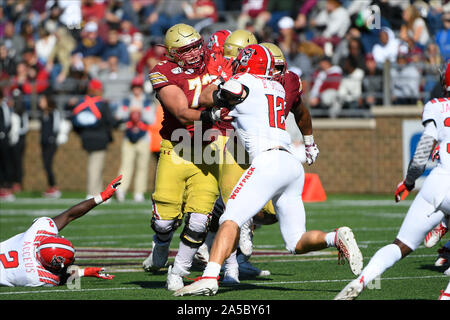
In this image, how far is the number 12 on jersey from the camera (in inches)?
270

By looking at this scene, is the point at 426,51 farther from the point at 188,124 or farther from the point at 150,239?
the point at 188,124

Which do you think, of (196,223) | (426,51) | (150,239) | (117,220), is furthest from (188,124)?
(426,51)

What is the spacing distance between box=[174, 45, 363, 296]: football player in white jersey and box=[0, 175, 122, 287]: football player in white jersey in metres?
1.08

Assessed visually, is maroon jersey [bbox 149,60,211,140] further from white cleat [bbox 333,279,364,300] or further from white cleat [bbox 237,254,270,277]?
white cleat [bbox 333,279,364,300]

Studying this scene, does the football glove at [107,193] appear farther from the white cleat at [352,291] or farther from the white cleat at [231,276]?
the white cleat at [352,291]

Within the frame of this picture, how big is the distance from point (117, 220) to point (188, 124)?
6348 mm

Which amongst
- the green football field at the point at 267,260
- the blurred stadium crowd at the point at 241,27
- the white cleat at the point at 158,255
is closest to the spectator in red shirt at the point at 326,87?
the blurred stadium crowd at the point at 241,27

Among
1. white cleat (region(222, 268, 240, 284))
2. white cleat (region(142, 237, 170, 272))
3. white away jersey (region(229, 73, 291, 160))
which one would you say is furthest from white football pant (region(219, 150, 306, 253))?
white cleat (region(142, 237, 170, 272))

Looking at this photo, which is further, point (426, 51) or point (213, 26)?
point (213, 26)

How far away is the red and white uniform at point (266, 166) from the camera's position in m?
6.55

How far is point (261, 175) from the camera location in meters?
6.57

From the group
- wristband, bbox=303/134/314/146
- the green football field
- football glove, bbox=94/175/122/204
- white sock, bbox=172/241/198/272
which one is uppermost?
wristband, bbox=303/134/314/146

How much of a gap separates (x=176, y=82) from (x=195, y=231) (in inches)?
50.3

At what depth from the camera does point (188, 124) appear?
7.70 meters
